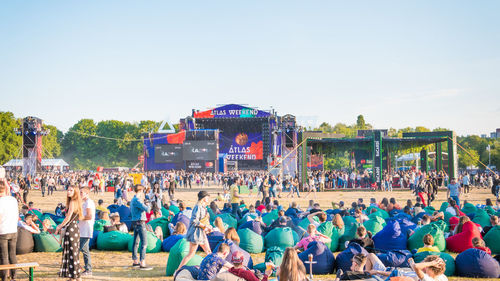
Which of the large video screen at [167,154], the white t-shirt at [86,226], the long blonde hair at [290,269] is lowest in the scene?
the long blonde hair at [290,269]

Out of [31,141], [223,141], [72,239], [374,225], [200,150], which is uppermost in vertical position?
[223,141]

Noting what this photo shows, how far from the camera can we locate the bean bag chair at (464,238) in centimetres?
949

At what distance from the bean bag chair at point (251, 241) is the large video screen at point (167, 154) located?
37266 mm

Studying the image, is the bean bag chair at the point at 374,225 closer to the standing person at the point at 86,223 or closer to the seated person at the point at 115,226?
the seated person at the point at 115,226

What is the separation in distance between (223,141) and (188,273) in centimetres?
4524

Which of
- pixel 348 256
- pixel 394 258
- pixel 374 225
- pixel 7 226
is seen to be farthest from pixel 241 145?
pixel 7 226

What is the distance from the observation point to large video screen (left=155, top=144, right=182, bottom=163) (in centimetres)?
4672

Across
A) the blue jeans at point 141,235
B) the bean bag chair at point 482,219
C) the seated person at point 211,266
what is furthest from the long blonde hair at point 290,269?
the bean bag chair at point 482,219

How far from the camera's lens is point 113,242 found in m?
10.6

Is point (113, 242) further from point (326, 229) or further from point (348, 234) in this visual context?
point (348, 234)

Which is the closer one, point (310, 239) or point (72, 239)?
point (72, 239)

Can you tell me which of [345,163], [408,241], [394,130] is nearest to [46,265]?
[408,241]

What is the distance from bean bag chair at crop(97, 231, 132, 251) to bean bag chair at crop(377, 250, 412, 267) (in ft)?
19.6

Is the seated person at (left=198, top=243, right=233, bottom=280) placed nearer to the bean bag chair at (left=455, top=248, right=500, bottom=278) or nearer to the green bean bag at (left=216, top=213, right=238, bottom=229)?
the bean bag chair at (left=455, top=248, right=500, bottom=278)
